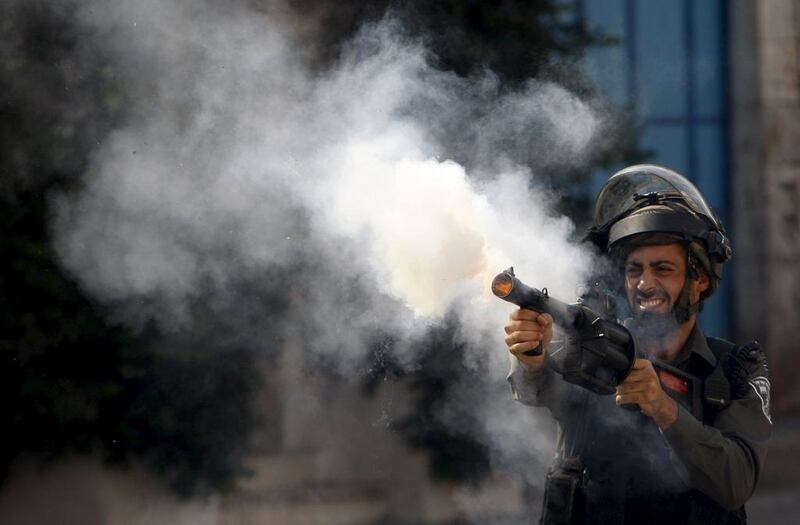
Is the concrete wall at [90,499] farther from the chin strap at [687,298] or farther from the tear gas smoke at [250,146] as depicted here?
the chin strap at [687,298]

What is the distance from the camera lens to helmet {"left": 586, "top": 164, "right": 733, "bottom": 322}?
3326 mm

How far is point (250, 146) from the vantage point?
17.9 ft

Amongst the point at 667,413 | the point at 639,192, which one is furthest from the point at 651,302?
the point at 667,413

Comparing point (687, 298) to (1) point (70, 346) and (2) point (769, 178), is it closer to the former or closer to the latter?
(1) point (70, 346)

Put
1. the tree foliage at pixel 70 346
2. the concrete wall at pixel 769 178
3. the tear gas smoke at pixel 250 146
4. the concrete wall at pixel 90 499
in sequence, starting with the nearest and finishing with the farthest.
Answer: the tear gas smoke at pixel 250 146 < the tree foliage at pixel 70 346 < the concrete wall at pixel 90 499 < the concrete wall at pixel 769 178

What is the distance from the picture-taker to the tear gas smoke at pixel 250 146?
17.2 feet

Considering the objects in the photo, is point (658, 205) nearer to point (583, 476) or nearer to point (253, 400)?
point (583, 476)

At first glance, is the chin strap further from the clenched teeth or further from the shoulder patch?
the shoulder patch

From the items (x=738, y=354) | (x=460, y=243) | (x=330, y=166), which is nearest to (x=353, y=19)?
(x=330, y=166)

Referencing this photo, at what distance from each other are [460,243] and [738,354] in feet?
2.88

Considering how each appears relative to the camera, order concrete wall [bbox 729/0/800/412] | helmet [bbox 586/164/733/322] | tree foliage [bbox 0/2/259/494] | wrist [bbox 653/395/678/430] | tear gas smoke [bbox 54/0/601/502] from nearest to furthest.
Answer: wrist [bbox 653/395/678/430] → helmet [bbox 586/164/733/322] → tear gas smoke [bbox 54/0/601/502] → tree foliage [bbox 0/2/259/494] → concrete wall [bbox 729/0/800/412]

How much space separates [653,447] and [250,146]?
286 centimetres

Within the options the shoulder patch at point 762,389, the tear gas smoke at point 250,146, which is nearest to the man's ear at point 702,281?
the shoulder patch at point 762,389

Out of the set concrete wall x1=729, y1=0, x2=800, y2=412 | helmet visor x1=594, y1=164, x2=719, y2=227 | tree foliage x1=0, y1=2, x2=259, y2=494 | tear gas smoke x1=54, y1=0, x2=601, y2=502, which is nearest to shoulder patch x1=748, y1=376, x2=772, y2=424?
helmet visor x1=594, y1=164, x2=719, y2=227
